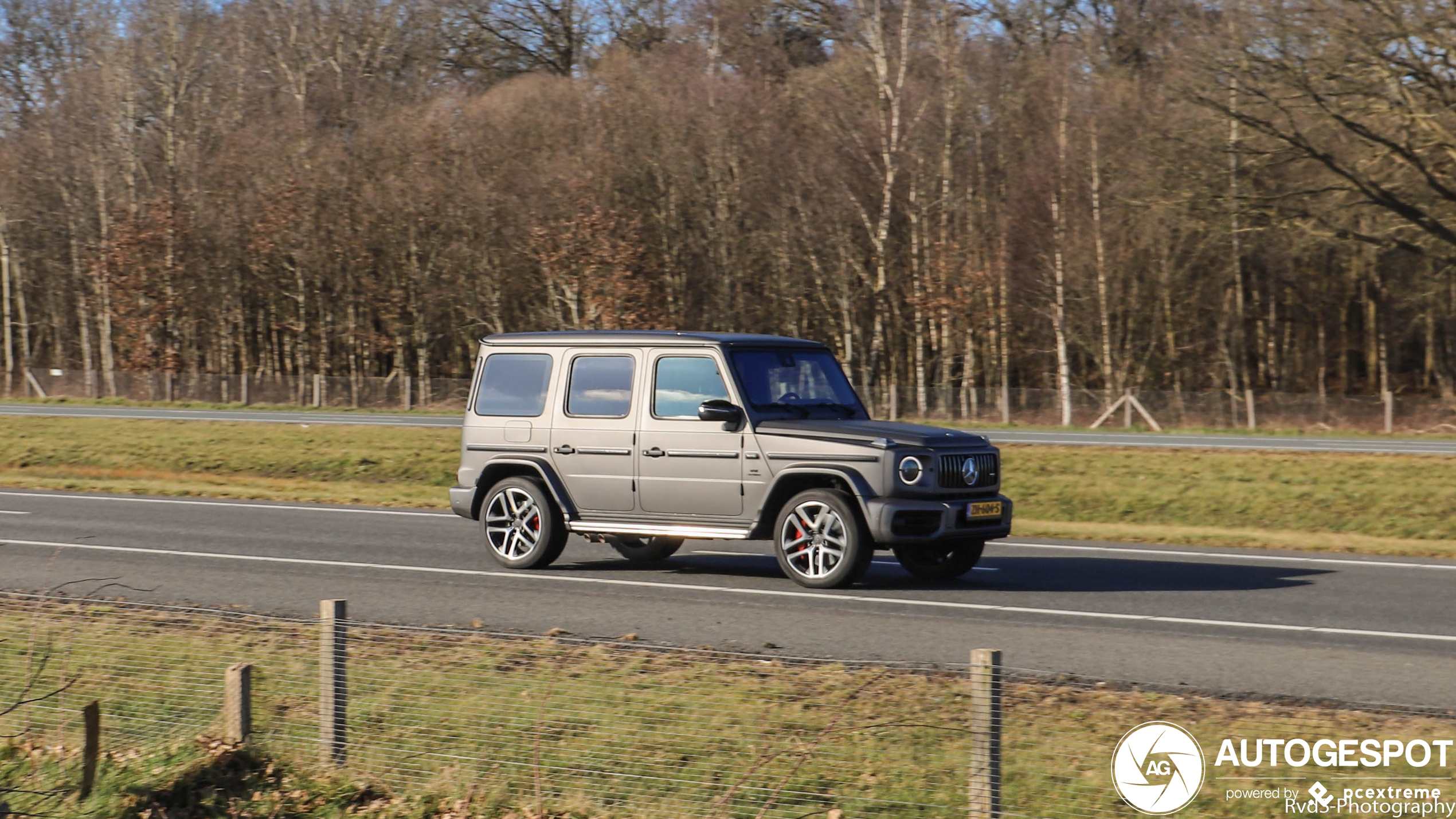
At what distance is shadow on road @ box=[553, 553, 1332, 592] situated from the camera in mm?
12352

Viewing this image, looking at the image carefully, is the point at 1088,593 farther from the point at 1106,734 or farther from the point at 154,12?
the point at 154,12

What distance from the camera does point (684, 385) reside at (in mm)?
12453

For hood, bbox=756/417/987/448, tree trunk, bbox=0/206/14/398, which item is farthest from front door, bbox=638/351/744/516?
tree trunk, bbox=0/206/14/398

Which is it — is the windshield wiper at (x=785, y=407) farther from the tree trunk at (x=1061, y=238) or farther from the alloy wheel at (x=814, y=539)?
the tree trunk at (x=1061, y=238)

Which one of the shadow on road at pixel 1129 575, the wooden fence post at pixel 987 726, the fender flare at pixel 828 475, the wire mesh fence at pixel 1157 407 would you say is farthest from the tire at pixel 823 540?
the wire mesh fence at pixel 1157 407

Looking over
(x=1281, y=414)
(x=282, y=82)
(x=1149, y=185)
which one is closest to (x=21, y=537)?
(x=1149, y=185)

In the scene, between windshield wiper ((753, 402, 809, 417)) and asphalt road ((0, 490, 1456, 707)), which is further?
windshield wiper ((753, 402, 809, 417))

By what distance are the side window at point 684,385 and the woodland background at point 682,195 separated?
21.9 metres

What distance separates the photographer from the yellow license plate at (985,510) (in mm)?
→ 11766

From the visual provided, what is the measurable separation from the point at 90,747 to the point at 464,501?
6.34 m

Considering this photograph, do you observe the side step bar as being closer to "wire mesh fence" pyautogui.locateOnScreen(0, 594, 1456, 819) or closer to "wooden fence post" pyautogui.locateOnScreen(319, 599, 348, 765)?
"wire mesh fence" pyautogui.locateOnScreen(0, 594, 1456, 819)

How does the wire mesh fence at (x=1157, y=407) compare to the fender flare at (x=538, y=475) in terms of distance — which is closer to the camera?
the fender flare at (x=538, y=475)

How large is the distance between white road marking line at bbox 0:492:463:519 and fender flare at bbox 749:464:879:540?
7.48 meters

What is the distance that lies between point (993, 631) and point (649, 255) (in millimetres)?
38042
